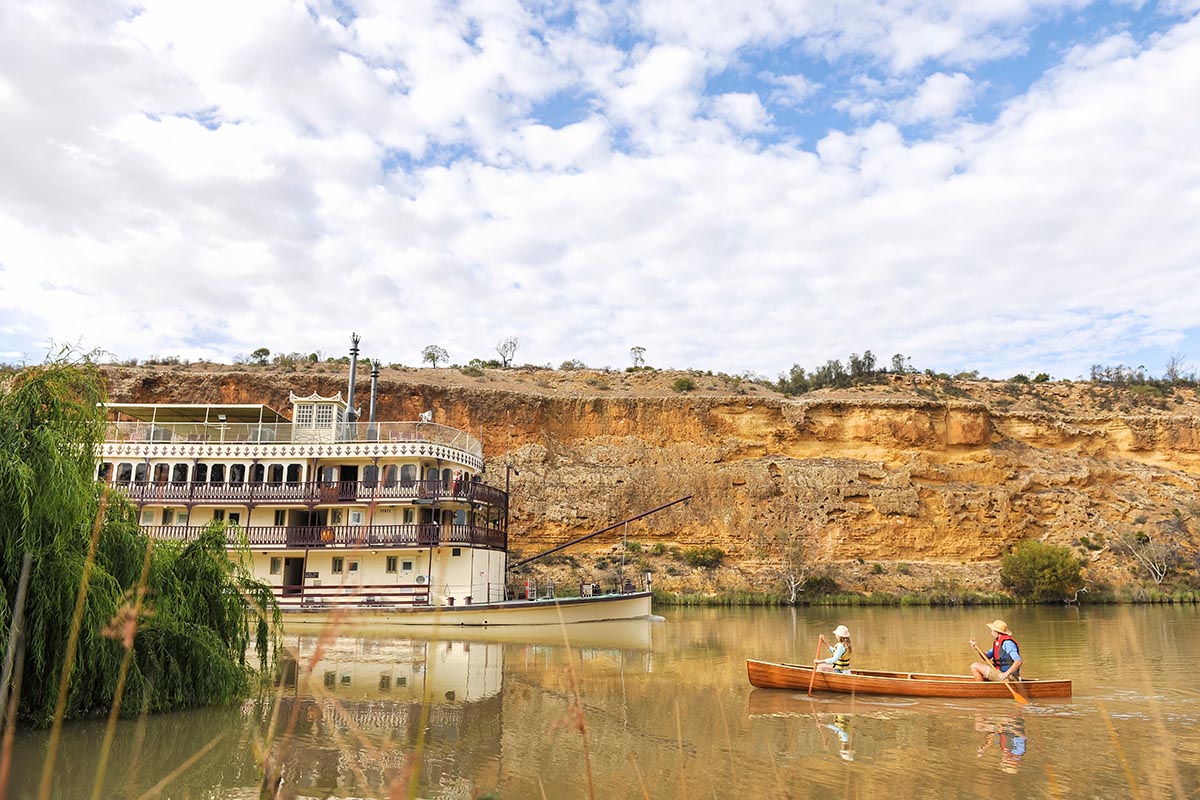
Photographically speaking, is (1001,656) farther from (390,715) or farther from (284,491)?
(284,491)

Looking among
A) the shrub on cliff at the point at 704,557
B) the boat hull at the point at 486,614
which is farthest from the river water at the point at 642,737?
the shrub on cliff at the point at 704,557

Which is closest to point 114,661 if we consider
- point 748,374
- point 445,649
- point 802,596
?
point 445,649

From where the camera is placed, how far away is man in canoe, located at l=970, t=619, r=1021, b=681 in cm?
1366

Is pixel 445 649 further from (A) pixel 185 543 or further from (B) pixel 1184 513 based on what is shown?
(B) pixel 1184 513

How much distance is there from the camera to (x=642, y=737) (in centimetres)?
1091

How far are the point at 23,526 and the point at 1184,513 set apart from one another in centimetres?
5767

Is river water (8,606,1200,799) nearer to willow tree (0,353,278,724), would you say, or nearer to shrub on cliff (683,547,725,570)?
willow tree (0,353,278,724)

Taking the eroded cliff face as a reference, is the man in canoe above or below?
below

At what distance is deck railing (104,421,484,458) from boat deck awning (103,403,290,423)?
0.53m

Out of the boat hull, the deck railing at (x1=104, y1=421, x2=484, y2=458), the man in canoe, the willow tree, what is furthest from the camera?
the deck railing at (x1=104, y1=421, x2=484, y2=458)

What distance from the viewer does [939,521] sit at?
48094 millimetres

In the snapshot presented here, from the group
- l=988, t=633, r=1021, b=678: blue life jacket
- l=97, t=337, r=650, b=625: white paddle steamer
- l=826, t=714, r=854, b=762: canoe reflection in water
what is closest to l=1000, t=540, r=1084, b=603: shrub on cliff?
l=97, t=337, r=650, b=625: white paddle steamer

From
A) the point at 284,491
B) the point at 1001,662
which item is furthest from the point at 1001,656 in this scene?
the point at 284,491

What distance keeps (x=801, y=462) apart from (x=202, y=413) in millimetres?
34222
